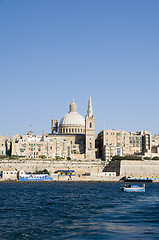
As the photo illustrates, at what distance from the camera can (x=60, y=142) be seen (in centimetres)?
11031

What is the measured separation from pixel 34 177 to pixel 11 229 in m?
62.5

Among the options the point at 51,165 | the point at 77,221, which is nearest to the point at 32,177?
the point at 51,165

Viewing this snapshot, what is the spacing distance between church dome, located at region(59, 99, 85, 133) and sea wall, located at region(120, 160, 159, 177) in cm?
3031

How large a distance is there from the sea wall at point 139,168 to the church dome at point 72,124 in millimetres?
30313

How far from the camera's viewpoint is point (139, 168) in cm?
9912

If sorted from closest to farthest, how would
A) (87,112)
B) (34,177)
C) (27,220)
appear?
(27,220)
(34,177)
(87,112)

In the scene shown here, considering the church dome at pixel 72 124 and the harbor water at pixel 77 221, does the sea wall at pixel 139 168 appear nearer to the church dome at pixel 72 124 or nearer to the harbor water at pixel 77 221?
the church dome at pixel 72 124

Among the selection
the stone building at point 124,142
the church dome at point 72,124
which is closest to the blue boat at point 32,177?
the stone building at point 124,142

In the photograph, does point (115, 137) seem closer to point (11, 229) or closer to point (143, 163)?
point (143, 163)

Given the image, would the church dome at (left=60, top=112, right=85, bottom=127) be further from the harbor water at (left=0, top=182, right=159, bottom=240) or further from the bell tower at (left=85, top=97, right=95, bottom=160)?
the harbor water at (left=0, top=182, right=159, bottom=240)

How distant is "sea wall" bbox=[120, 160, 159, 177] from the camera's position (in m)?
97.5

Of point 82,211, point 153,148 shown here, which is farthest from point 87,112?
point 82,211

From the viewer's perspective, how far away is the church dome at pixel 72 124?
12506cm

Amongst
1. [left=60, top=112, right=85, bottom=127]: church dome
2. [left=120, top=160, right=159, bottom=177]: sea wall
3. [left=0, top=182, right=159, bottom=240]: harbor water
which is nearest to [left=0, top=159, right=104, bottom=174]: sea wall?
[left=120, top=160, right=159, bottom=177]: sea wall
